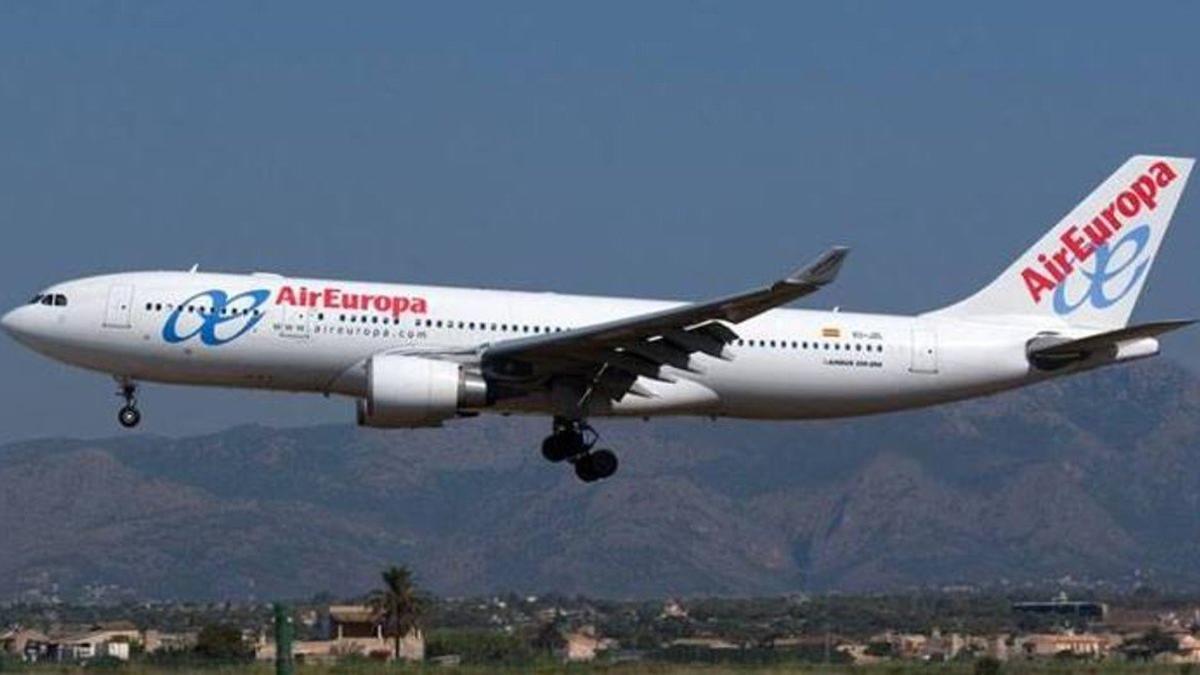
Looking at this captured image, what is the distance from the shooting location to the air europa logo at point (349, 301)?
50656mm

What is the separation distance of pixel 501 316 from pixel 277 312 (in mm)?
4396

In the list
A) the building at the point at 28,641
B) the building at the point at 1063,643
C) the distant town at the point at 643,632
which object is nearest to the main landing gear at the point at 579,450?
the distant town at the point at 643,632

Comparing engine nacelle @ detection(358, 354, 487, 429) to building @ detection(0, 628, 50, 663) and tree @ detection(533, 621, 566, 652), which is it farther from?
building @ detection(0, 628, 50, 663)

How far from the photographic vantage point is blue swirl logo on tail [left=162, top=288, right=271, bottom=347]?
5019 cm

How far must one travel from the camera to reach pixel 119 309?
167ft

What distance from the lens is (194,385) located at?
5116 centimetres

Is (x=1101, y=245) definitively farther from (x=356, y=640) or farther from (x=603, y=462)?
(x=356, y=640)

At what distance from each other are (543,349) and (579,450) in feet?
15.6

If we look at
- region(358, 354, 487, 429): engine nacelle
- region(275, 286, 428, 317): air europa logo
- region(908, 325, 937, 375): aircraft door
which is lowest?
region(358, 354, 487, 429): engine nacelle

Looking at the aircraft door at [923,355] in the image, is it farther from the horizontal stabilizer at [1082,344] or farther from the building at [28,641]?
the building at [28,641]

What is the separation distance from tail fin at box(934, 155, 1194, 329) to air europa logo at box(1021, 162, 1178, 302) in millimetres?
21

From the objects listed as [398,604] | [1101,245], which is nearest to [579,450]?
[1101,245]

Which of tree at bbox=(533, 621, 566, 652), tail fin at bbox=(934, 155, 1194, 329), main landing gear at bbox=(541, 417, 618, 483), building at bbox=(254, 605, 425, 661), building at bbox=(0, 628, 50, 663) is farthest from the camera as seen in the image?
tree at bbox=(533, 621, 566, 652)

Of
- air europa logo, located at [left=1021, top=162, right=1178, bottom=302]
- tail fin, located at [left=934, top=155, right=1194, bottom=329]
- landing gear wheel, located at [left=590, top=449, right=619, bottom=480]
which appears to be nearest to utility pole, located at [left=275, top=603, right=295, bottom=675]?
landing gear wheel, located at [left=590, top=449, right=619, bottom=480]
